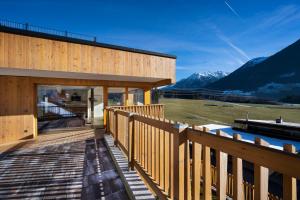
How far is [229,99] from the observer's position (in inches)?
1581

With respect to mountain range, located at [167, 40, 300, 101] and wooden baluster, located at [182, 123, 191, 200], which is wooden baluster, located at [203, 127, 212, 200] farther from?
mountain range, located at [167, 40, 300, 101]

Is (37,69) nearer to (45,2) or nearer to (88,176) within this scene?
(88,176)

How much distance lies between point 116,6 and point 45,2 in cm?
430

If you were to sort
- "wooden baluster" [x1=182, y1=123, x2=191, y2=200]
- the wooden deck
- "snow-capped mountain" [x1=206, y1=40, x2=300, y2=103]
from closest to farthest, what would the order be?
1. "wooden baluster" [x1=182, y1=123, x2=191, y2=200]
2. the wooden deck
3. "snow-capped mountain" [x1=206, y1=40, x2=300, y2=103]

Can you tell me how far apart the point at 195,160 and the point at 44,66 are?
5.64 m

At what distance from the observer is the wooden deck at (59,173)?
9.62 feet

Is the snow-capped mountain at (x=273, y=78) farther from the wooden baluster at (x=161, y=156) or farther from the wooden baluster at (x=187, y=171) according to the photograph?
the wooden baluster at (x=187, y=171)

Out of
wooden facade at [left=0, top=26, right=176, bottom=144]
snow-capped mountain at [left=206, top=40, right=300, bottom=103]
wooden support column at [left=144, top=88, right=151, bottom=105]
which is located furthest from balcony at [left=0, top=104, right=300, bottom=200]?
snow-capped mountain at [left=206, top=40, right=300, bottom=103]

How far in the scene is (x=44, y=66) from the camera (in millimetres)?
5797

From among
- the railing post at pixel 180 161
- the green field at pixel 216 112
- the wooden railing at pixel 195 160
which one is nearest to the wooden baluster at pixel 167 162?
the wooden railing at pixel 195 160

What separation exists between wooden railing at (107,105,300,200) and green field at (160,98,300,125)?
2075cm

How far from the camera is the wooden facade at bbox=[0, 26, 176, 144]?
214 inches

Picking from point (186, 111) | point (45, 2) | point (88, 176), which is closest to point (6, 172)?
point (88, 176)

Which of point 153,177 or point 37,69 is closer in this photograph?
point 153,177
